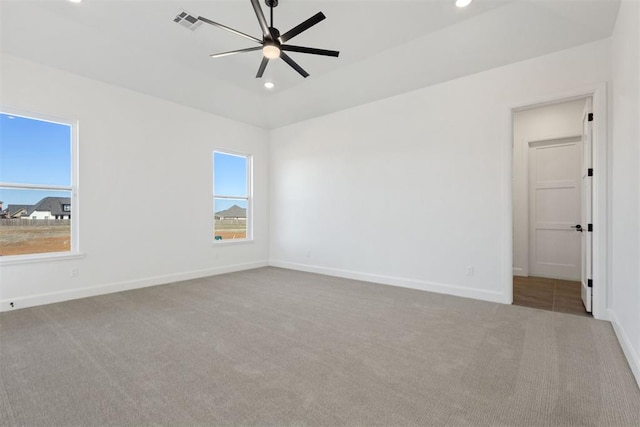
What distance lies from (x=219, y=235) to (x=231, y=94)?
8.71ft

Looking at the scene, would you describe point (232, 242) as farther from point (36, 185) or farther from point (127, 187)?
point (36, 185)

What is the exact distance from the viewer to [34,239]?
3785mm

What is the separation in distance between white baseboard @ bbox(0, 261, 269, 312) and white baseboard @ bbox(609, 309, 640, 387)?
5424mm

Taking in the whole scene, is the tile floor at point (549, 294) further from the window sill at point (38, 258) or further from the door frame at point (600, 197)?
the window sill at point (38, 258)

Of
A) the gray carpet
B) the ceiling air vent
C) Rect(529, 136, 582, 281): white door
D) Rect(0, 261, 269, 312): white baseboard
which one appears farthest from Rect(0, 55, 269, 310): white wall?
Rect(529, 136, 582, 281): white door

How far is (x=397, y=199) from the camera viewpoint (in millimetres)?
4691

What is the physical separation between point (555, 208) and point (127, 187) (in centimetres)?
730

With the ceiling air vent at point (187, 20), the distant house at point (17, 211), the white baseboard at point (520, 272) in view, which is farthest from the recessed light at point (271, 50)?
the white baseboard at point (520, 272)

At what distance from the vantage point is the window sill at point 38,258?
349 cm

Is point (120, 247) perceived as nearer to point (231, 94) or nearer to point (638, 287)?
point (231, 94)

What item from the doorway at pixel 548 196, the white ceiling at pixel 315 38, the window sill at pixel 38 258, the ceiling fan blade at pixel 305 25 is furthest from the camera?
the doorway at pixel 548 196

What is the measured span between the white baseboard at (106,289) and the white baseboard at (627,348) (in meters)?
5.42

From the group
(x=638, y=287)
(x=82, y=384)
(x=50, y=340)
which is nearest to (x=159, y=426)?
(x=82, y=384)

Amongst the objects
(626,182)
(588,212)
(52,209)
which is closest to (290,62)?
(626,182)
